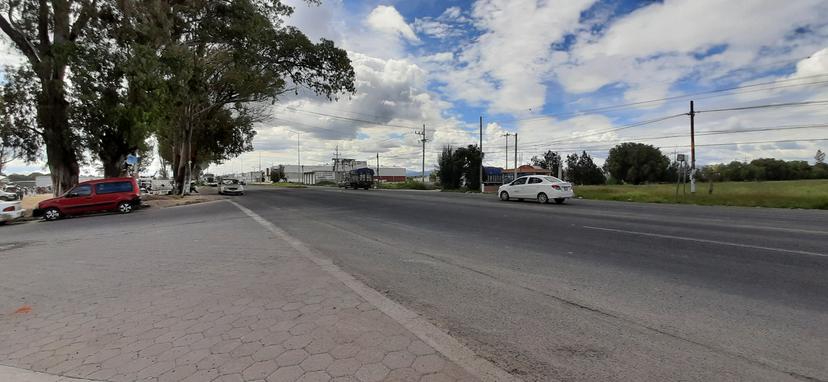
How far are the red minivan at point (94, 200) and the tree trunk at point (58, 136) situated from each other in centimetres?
312

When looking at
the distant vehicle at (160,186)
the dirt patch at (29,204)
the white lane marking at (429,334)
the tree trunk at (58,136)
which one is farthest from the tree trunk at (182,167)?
the white lane marking at (429,334)

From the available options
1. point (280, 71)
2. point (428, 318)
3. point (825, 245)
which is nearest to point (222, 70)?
point (280, 71)

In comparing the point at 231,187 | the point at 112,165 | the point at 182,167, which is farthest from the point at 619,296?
the point at 231,187

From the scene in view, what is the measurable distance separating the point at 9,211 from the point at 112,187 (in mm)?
3672

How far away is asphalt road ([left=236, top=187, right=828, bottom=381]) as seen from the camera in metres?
3.12

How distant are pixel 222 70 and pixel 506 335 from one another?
28.3 m

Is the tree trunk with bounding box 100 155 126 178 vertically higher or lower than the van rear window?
higher

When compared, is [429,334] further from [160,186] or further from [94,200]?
[160,186]

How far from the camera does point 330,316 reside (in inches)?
158

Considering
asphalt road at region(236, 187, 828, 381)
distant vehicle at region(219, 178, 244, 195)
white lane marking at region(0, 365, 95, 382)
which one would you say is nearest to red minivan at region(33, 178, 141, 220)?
asphalt road at region(236, 187, 828, 381)

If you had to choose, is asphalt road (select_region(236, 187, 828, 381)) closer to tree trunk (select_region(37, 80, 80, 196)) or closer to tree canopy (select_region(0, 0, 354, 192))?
tree canopy (select_region(0, 0, 354, 192))

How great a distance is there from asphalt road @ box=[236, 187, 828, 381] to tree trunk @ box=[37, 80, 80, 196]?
1782 cm

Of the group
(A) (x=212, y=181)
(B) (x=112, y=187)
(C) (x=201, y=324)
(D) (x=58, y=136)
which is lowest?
(C) (x=201, y=324)

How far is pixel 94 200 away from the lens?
1836 centimetres
